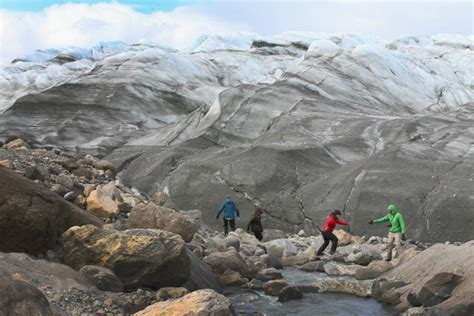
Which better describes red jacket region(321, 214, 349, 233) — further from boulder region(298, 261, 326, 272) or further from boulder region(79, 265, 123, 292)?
boulder region(79, 265, 123, 292)

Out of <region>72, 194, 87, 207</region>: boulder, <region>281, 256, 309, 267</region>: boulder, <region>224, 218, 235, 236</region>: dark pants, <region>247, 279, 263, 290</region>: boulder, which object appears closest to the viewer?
<region>247, 279, 263, 290</region>: boulder

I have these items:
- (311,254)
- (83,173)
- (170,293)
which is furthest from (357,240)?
(170,293)

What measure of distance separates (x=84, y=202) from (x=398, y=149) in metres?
14.3

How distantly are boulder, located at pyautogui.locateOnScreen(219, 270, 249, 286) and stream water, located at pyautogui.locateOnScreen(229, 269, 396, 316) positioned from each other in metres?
0.65

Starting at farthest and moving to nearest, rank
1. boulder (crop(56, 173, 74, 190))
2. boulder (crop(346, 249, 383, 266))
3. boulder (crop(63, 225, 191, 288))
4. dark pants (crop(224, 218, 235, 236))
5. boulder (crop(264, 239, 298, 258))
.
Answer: dark pants (crop(224, 218, 235, 236)) → boulder (crop(264, 239, 298, 258)) → boulder (crop(56, 173, 74, 190)) → boulder (crop(346, 249, 383, 266)) → boulder (crop(63, 225, 191, 288))

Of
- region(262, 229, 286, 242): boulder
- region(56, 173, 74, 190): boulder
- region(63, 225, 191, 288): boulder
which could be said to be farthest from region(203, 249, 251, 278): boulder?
region(262, 229, 286, 242): boulder

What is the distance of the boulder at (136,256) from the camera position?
11.6 m

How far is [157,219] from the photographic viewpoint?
51.9ft

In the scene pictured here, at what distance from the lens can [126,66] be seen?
1933 inches

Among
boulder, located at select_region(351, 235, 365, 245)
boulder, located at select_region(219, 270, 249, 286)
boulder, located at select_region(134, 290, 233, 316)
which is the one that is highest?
boulder, located at select_region(134, 290, 233, 316)

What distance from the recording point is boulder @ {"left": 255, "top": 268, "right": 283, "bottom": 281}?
1506 centimetres

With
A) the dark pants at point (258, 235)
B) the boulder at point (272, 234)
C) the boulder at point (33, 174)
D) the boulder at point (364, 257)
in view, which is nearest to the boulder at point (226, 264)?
the boulder at point (364, 257)

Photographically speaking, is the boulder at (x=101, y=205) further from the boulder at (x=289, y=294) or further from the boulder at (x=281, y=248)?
the boulder at (x=289, y=294)

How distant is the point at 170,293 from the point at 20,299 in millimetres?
5310
